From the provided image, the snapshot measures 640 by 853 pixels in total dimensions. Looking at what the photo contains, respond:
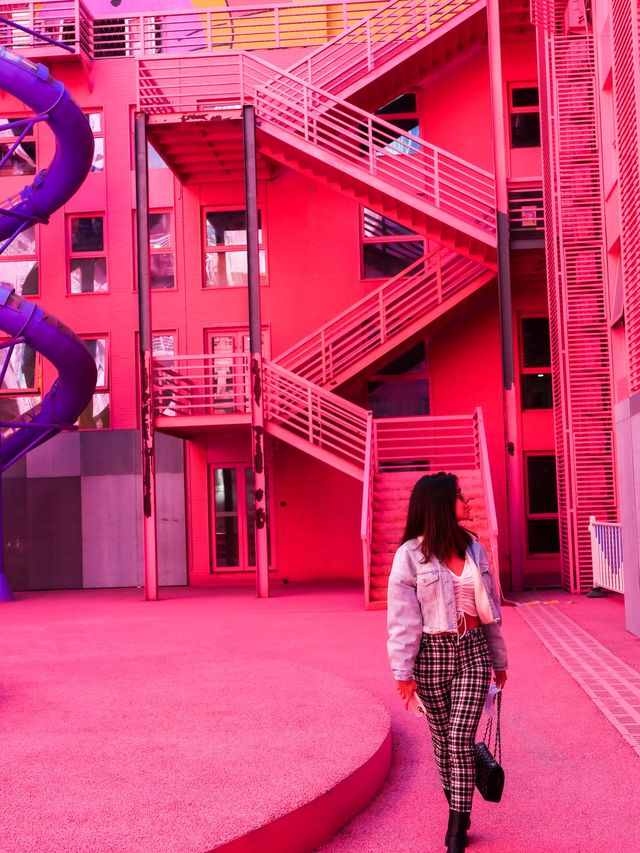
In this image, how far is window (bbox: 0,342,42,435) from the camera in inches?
904

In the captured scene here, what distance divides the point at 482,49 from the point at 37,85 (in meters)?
8.94

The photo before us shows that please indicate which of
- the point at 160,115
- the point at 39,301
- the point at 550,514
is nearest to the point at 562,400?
the point at 550,514

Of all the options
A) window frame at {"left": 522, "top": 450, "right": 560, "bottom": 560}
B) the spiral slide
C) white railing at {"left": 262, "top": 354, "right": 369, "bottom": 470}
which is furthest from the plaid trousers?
window frame at {"left": 522, "top": 450, "right": 560, "bottom": 560}

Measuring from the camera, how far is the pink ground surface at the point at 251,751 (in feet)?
15.6

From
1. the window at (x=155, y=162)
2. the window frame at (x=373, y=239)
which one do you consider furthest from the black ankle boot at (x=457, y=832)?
the window at (x=155, y=162)

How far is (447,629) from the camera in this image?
4.76m

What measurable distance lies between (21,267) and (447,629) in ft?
65.9

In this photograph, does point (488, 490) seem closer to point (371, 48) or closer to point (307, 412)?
point (307, 412)

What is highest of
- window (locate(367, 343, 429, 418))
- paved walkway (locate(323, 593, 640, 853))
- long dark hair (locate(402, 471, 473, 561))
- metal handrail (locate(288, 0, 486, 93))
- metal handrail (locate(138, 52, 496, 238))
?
metal handrail (locate(288, 0, 486, 93))

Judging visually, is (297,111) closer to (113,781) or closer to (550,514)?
(550,514)

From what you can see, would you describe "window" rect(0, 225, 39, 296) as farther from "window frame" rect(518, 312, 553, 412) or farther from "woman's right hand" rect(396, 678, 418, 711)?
"woman's right hand" rect(396, 678, 418, 711)

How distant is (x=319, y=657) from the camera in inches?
428

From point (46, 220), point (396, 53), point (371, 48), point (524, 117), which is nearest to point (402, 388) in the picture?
point (524, 117)

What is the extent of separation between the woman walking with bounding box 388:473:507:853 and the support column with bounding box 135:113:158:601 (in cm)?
1386
